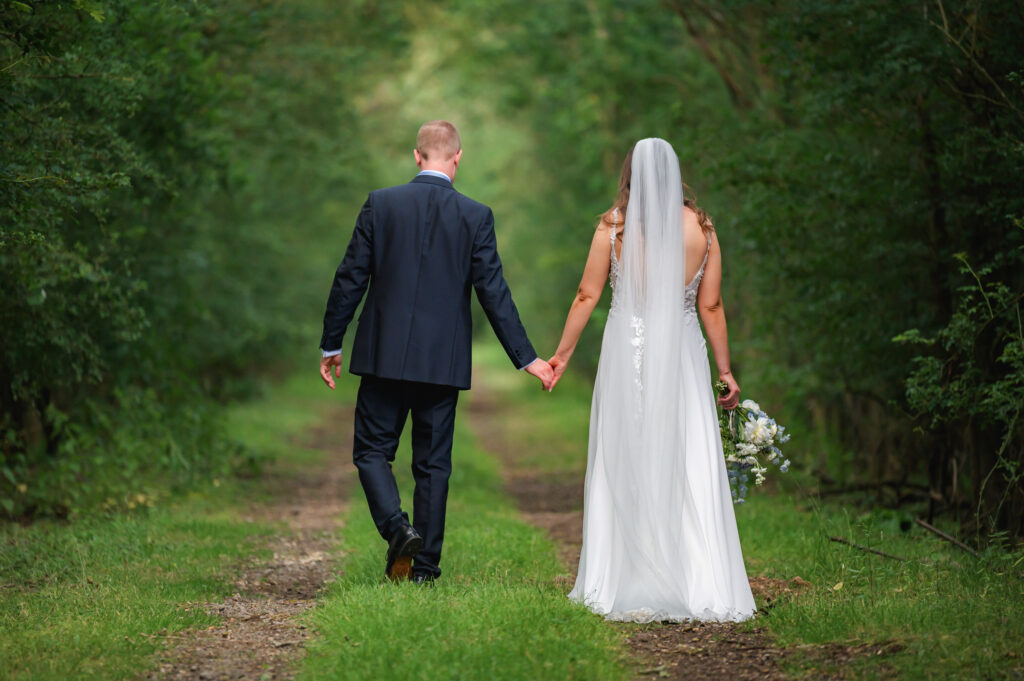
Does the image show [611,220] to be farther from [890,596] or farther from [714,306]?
[890,596]

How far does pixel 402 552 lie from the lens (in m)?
5.86

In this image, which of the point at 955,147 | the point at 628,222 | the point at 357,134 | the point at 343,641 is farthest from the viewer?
the point at 357,134

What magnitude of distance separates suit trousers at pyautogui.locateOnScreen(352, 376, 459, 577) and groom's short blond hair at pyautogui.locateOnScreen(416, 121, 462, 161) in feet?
4.11

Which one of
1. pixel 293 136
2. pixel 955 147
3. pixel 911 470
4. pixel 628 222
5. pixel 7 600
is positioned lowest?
pixel 7 600

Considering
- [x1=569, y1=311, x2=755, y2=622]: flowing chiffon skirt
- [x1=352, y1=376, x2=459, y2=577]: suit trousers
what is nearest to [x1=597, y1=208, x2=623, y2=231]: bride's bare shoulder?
[x1=569, y1=311, x2=755, y2=622]: flowing chiffon skirt

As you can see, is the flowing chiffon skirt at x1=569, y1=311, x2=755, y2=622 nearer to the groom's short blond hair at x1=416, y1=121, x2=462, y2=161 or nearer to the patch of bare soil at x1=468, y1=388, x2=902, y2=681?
the patch of bare soil at x1=468, y1=388, x2=902, y2=681

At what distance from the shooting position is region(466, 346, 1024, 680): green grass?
15.1 ft

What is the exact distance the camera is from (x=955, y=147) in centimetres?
Result: 772

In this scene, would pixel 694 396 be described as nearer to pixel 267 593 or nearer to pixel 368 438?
pixel 368 438

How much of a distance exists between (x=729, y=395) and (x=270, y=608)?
2725 millimetres

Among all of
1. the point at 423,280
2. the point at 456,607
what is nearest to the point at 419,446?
the point at 423,280

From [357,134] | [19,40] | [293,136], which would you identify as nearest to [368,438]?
[19,40]

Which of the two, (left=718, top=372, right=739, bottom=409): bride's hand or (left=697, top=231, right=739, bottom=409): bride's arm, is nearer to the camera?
(left=697, top=231, right=739, bottom=409): bride's arm

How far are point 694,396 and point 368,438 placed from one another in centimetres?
175
